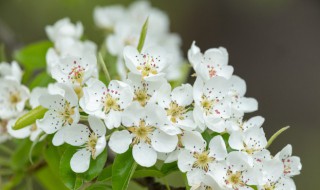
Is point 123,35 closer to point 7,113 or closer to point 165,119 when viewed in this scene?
point 7,113

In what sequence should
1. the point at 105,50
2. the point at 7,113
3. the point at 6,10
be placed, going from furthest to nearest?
the point at 6,10 < the point at 105,50 < the point at 7,113

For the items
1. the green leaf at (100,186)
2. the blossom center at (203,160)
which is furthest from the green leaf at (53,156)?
the blossom center at (203,160)

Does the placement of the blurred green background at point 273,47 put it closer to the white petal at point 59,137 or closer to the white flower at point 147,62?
the white flower at point 147,62

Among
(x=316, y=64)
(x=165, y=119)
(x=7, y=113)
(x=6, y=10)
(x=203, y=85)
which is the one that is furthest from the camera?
(x=316, y=64)

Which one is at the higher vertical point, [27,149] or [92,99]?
[92,99]

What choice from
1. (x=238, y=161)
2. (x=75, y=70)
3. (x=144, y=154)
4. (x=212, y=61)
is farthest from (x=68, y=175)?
(x=212, y=61)

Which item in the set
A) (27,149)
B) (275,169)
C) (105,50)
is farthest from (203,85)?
(105,50)

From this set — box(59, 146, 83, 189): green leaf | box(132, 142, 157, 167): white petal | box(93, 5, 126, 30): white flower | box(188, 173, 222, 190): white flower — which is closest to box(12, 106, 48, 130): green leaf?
box(59, 146, 83, 189): green leaf
